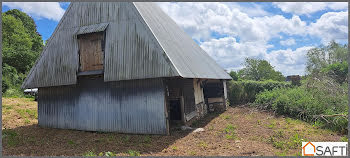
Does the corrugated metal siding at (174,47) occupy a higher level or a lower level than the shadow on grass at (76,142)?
higher

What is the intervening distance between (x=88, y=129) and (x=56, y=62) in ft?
13.0

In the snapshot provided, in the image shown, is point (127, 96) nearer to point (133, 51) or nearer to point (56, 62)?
point (133, 51)

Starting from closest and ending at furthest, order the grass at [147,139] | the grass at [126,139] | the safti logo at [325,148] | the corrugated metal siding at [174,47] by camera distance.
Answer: the safti logo at [325,148] < the grass at [147,139] < the grass at [126,139] < the corrugated metal siding at [174,47]

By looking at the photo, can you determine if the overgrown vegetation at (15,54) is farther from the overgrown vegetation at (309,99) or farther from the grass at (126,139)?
the overgrown vegetation at (309,99)

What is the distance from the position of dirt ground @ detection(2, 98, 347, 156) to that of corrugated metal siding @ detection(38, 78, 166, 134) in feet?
1.47

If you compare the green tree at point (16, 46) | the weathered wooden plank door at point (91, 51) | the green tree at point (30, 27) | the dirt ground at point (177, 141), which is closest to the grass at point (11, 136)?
the dirt ground at point (177, 141)

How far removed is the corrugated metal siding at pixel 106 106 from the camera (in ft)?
32.2

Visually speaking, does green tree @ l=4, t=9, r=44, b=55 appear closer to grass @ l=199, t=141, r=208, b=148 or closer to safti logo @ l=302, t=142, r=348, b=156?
grass @ l=199, t=141, r=208, b=148

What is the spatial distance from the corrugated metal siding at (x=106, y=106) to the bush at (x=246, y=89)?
13608mm

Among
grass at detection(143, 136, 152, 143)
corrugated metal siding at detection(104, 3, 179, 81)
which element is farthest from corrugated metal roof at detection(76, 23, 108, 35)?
grass at detection(143, 136, 152, 143)

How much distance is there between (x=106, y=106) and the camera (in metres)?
10.8

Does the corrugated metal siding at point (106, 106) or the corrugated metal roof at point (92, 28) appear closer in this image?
the corrugated metal siding at point (106, 106)

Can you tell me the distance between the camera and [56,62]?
11.7m

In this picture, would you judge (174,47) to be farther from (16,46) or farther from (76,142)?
(16,46)
